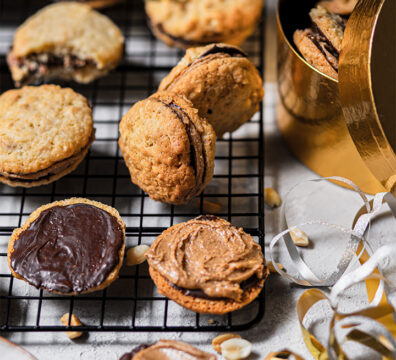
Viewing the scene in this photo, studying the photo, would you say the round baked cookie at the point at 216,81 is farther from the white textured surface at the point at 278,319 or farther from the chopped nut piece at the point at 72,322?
the chopped nut piece at the point at 72,322

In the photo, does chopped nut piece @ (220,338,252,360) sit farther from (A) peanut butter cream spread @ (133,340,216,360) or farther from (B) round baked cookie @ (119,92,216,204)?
(B) round baked cookie @ (119,92,216,204)

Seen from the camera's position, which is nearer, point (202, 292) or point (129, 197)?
point (202, 292)

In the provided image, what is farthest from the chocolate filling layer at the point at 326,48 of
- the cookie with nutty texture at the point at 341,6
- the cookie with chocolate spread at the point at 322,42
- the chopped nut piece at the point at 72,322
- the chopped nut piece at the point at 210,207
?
the chopped nut piece at the point at 72,322

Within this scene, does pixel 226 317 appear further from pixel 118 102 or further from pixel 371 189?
pixel 118 102

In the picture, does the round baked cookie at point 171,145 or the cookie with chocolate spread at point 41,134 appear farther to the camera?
the cookie with chocolate spread at point 41,134

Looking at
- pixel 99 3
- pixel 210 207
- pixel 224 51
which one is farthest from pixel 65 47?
pixel 210 207

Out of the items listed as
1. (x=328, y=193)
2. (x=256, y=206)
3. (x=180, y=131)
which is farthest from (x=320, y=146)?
(x=180, y=131)

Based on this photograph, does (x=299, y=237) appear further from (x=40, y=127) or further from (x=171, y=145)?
(x=40, y=127)
